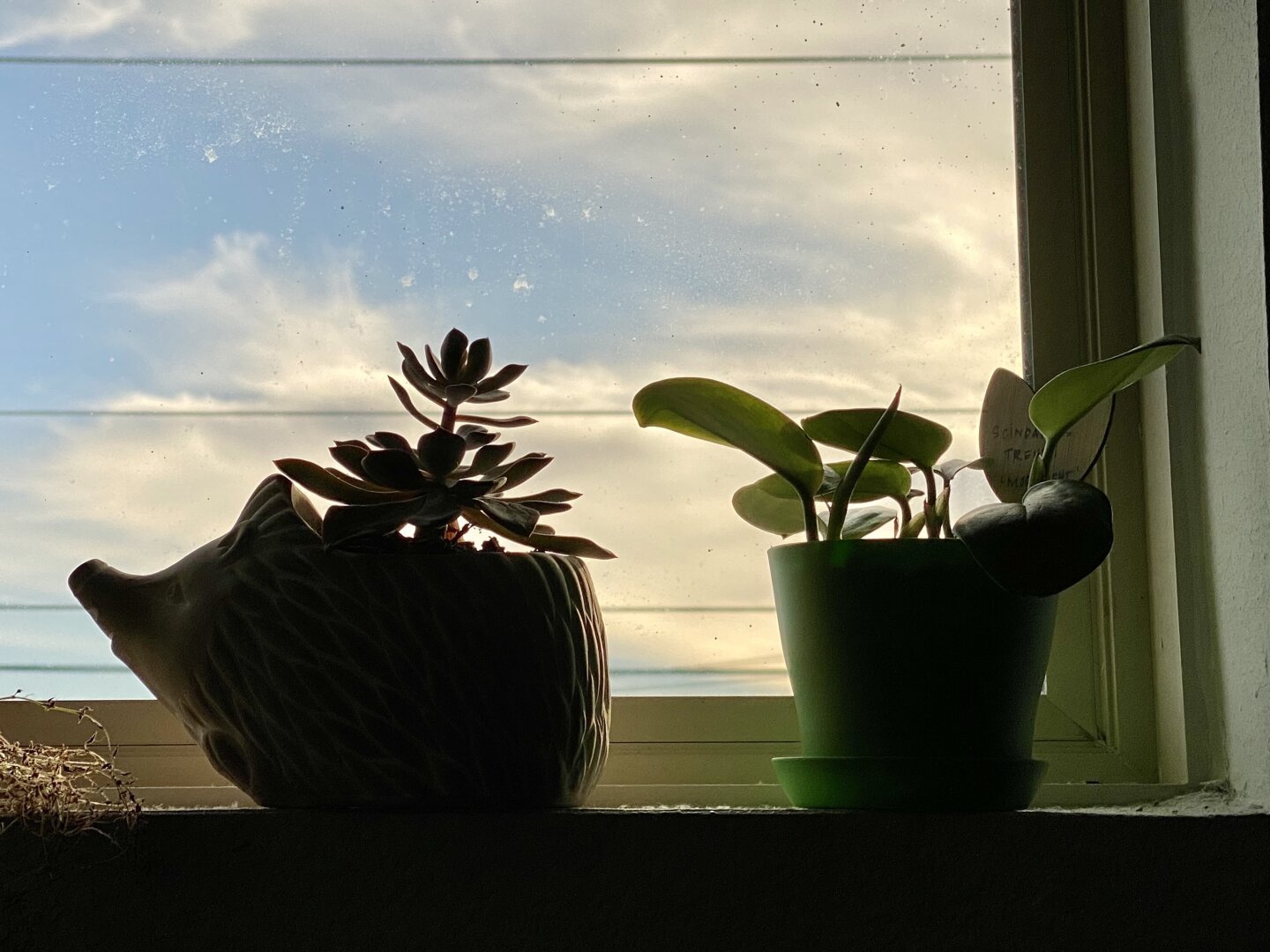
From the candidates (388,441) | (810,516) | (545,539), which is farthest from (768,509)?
(388,441)

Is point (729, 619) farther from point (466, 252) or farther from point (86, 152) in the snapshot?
point (86, 152)

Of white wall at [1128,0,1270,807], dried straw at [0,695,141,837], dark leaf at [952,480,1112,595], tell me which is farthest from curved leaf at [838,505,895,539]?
dried straw at [0,695,141,837]

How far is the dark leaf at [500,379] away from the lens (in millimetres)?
769

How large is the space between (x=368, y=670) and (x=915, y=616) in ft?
1.06

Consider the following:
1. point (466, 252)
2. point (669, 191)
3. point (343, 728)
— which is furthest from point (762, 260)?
point (343, 728)

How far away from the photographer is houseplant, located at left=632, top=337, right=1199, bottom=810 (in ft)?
2.24

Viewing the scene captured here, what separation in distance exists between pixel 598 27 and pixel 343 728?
2.07 ft

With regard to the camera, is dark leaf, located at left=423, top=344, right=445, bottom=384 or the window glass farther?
A: the window glass

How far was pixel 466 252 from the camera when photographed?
0.97 m

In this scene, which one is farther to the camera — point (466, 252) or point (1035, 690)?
point (466, 252)

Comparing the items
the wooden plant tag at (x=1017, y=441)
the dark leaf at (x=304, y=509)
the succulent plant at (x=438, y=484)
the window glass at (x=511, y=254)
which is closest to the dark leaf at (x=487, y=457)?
the succulent plant at (x=438, y=484)

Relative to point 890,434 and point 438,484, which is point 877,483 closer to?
point 890,434

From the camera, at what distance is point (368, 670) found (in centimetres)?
67

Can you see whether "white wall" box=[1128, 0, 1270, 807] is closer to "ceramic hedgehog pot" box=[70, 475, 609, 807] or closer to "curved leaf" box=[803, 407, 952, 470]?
"curved leaf" box=[803, 407, 952, 470]
